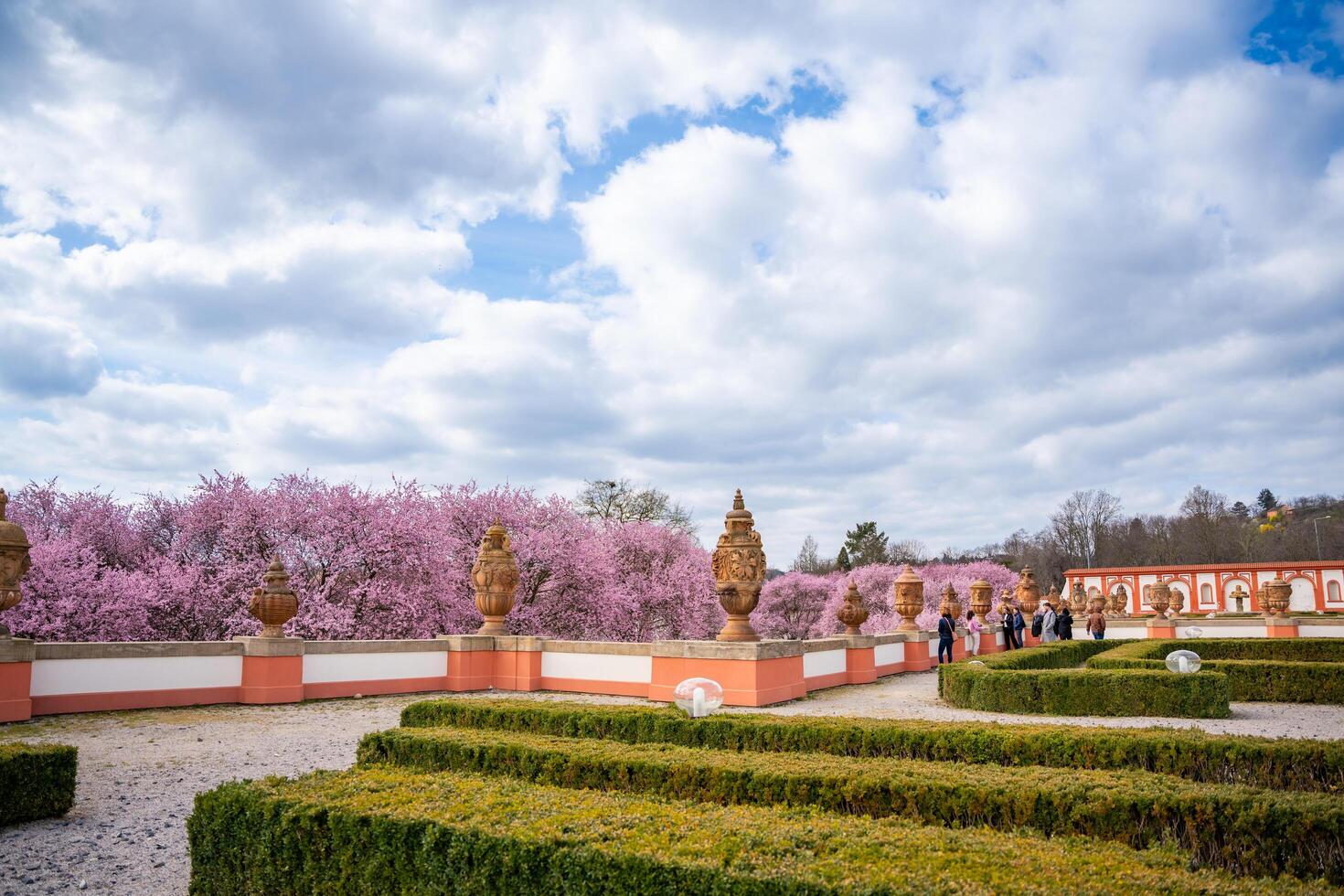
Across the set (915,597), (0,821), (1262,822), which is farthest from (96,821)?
(915,597)

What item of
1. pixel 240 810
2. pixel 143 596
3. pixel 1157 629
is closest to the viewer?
pixel 240 810

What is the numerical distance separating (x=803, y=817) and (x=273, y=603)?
441 inches

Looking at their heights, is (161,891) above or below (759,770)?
below

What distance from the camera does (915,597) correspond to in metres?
20.5

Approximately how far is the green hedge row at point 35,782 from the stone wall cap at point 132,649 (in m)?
5.93

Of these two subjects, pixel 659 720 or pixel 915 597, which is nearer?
pixel 659 720

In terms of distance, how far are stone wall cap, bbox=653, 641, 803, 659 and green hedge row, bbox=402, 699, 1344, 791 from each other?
15.9ft

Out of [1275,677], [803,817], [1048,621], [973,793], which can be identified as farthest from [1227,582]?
[803,817]

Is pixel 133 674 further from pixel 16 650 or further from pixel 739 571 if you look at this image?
pixel 739 571

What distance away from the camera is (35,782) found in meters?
6.37

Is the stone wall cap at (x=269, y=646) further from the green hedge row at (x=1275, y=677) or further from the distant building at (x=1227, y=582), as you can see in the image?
the distant building at (x=1227, y=582)

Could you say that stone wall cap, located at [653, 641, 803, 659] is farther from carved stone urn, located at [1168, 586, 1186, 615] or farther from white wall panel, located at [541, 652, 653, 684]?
carved stone urn, located at [1168, 586, 1186, 615]

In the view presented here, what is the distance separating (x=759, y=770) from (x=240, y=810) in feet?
9.80

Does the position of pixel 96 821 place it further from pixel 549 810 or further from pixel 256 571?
pixel 256 571
